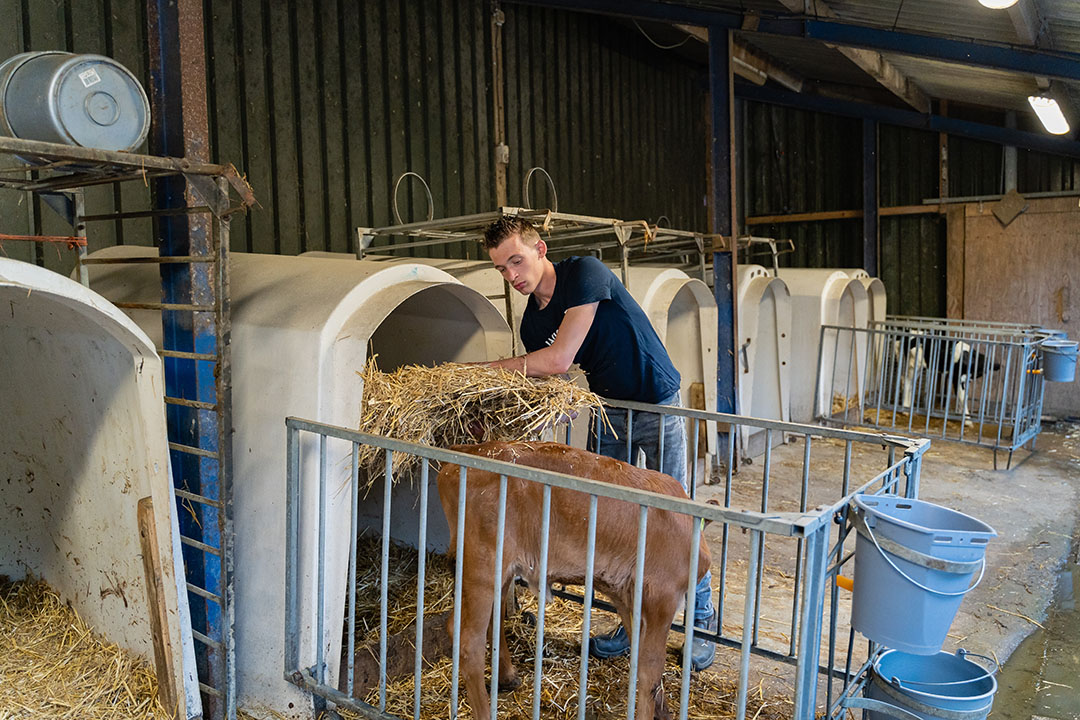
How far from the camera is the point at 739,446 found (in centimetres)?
784

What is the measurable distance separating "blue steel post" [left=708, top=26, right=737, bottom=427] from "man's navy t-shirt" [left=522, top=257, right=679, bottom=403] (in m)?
3.55

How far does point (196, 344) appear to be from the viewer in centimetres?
314

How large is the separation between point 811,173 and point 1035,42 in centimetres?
731

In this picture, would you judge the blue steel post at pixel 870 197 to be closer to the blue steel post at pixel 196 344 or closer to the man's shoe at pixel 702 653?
the man's shoe at pixel 702 653

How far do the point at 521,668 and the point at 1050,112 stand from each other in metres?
7.67

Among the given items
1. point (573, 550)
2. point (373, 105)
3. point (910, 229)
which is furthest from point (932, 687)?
point (910, 229)

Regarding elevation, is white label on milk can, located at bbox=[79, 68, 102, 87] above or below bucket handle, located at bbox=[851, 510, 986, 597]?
above

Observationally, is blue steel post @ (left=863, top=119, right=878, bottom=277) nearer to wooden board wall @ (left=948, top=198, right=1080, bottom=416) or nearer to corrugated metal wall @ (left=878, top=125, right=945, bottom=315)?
corrugated metal wall @ (left=878, top=125, right=945, bottom=315)

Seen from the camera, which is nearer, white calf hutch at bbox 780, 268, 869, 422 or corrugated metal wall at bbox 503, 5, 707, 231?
corrugated metal wall at bbox 503, 5, 707, 231

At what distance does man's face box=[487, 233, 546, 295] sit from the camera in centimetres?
347

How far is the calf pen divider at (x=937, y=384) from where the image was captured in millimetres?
8219

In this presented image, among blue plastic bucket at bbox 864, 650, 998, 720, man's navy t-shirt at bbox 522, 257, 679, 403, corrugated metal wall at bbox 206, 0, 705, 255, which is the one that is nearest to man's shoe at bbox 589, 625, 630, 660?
man's navy t-shirt at bbox 522, 257, 679, 403

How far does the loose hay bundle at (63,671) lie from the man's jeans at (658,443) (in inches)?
82.7

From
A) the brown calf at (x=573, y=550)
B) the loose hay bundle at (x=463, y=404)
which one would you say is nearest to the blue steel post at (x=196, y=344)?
the loose hay bundle at (x=463, y=404)
